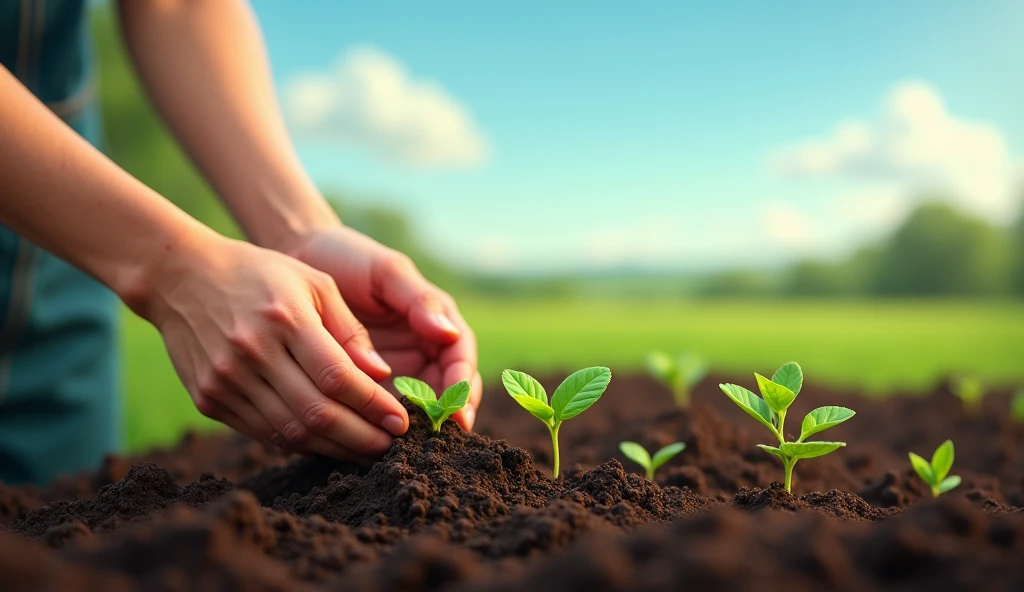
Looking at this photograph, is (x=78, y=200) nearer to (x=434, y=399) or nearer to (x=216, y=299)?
(x=216, y=299)

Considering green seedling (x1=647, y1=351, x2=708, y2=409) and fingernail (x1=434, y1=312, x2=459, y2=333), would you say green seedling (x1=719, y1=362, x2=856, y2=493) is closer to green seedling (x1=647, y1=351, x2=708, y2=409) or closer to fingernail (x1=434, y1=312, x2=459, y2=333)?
fingernail (x1=434, y1=312, x2=459, y2=333)

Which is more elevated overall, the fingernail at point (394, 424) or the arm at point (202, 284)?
the arm at point (202, 284)

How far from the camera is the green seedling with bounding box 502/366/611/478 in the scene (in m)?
1.41

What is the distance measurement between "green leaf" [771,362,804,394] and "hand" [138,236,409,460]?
766 millimetres

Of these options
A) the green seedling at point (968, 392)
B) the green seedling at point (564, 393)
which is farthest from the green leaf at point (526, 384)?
the green seedling at point (968, 392)

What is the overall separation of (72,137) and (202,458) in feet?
4.54

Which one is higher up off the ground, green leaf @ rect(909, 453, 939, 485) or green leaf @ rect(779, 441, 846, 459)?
green leaf @ rect(779, 441, 846, 459)

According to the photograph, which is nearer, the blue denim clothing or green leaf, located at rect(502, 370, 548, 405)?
green leaf, located at rect(502, 370, 548, 405)

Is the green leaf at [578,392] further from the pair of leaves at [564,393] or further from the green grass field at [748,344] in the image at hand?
the green grass field at [748,344]

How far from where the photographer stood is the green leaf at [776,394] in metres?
1.37

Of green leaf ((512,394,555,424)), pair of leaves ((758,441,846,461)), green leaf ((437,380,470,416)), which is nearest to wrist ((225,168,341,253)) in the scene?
green leaf ((437,380,470,416))

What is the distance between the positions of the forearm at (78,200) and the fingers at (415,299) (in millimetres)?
458

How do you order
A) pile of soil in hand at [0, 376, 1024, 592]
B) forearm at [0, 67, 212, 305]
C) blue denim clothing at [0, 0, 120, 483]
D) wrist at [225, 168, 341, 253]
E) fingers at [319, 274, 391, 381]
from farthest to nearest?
blue denim clothing at [0, 0, 120, 483], wrist at [225, 168, 341, 253], fingers at [319, 274, 391, 381], forearm at [0, 67, 212, 305], pile of soil in hand at [0, 376, 1024, 592]

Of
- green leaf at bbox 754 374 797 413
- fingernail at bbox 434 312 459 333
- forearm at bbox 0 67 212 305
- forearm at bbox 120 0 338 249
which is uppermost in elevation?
forearm at bbox 120 0 338 249
